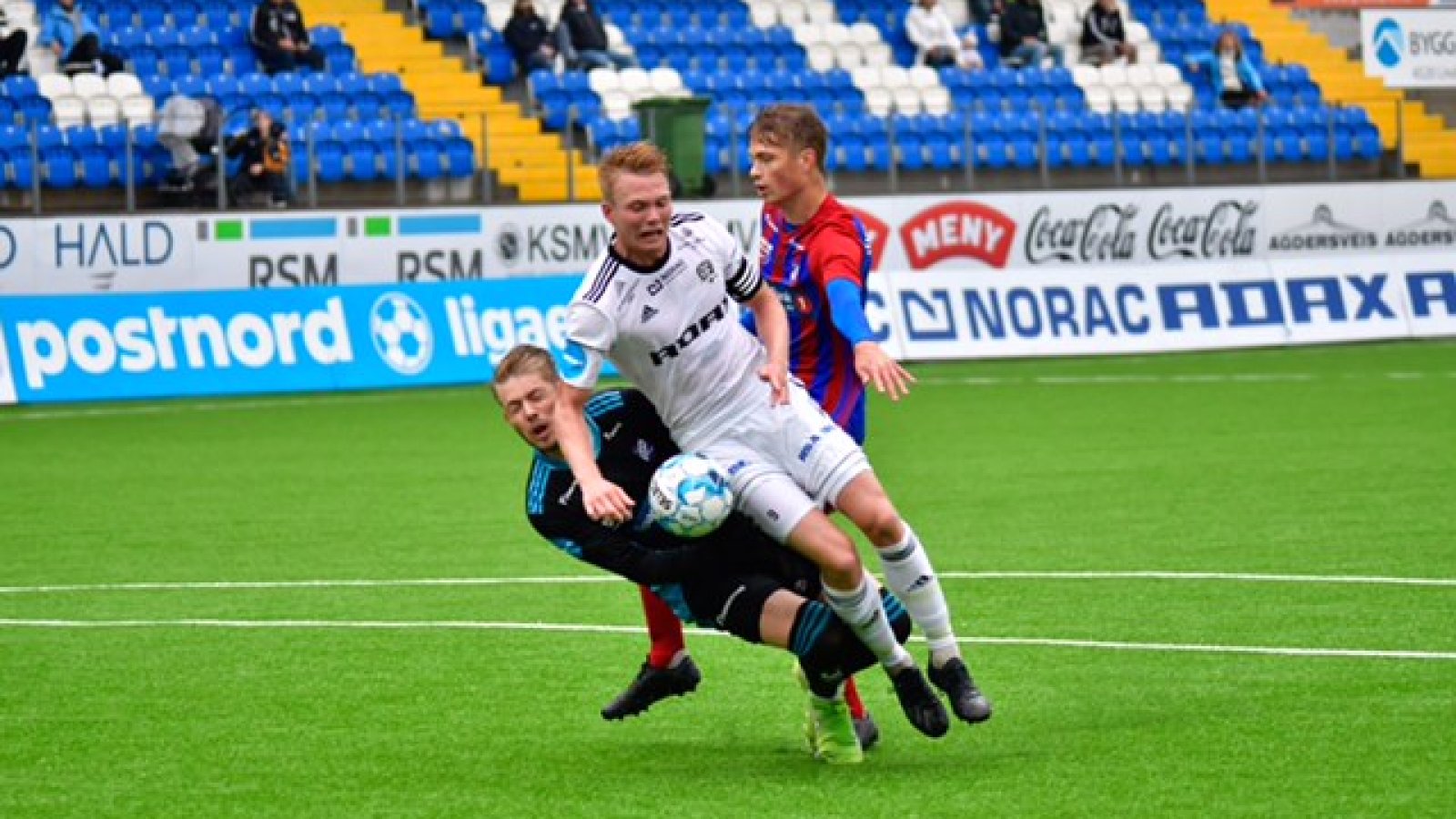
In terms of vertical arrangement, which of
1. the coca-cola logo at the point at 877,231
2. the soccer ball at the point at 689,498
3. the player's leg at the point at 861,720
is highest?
the soccer ball at the point at 689,498

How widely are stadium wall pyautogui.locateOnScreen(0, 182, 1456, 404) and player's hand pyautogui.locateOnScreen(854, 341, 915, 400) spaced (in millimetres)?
17730

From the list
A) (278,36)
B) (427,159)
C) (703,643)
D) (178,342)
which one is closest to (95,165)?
(178,342)

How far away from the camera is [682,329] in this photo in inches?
323

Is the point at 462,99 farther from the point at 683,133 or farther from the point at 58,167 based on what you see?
the point at 58,167

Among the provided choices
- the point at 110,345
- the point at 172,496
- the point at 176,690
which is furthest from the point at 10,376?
the point at 176,690

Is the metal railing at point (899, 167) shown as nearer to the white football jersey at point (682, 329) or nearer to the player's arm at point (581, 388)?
the white football jersey at point (682, 329)

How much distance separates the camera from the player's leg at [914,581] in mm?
8180

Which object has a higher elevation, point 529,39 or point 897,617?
point 529,39

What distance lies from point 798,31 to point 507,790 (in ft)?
94.7

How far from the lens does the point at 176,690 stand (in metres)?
9.67

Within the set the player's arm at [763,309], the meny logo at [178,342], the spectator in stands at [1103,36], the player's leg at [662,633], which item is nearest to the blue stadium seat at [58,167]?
the meny logo at [178,342]

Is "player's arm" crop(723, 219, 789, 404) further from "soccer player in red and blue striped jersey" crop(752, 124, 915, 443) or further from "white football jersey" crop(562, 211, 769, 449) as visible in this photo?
"soccer player in red and blue striped jersey" crop(752, 124, 915, 443)

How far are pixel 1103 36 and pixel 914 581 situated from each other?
29.2 meters

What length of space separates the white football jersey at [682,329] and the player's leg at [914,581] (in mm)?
429
